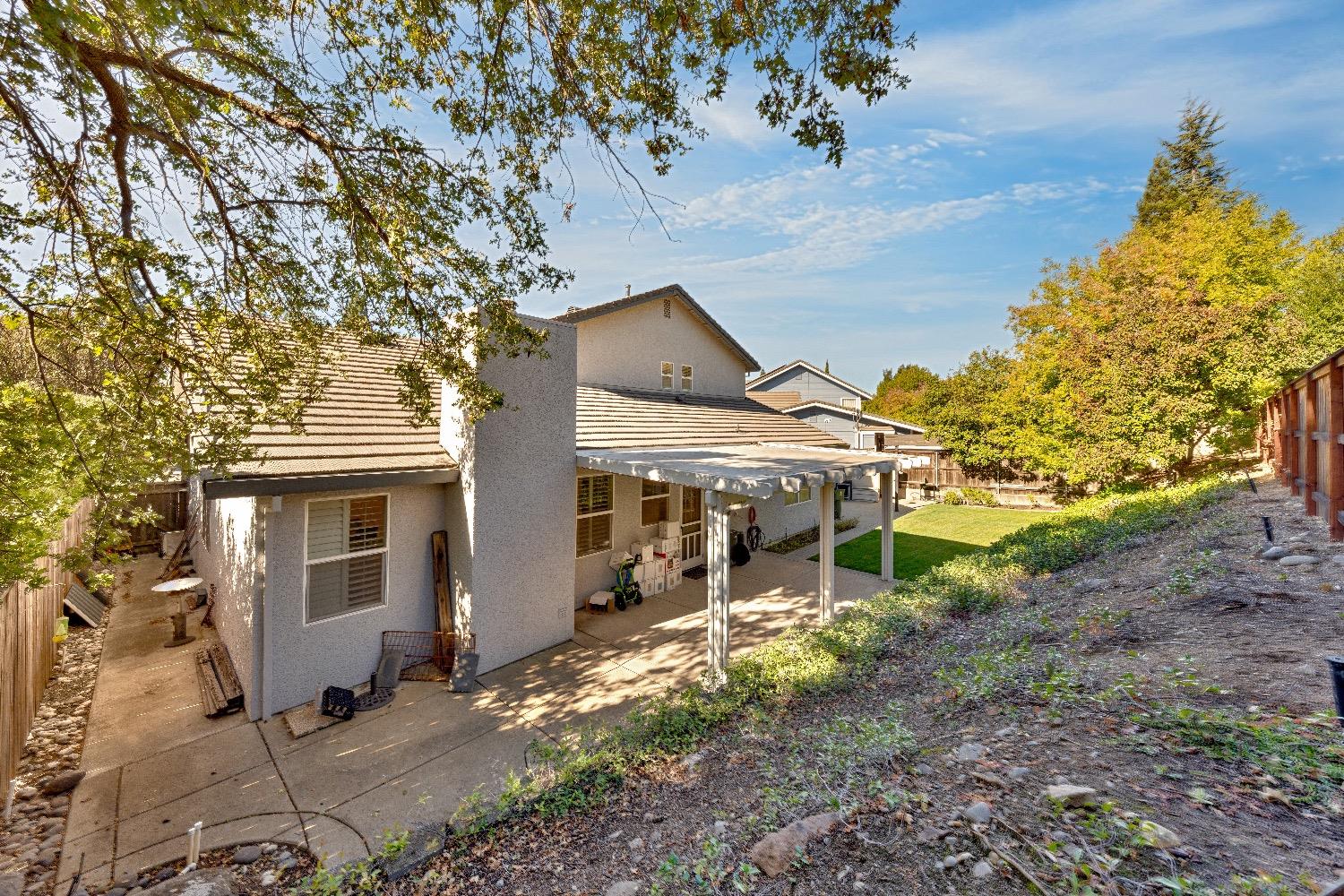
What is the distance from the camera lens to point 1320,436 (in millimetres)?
6320

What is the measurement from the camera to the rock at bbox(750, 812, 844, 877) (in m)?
2.90

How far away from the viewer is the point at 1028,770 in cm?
315

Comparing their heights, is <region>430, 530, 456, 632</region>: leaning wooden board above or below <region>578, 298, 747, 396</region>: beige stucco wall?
below

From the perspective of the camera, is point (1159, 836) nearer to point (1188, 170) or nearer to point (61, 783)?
point (61, 783)

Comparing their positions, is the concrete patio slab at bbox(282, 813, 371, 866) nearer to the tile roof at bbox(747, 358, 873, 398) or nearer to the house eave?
the house eave

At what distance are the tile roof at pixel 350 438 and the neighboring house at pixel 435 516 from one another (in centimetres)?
3

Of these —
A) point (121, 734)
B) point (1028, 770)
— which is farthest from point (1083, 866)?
point (121, 734)

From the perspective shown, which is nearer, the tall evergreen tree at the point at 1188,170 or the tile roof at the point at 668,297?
the tile roof at the point at 668,297

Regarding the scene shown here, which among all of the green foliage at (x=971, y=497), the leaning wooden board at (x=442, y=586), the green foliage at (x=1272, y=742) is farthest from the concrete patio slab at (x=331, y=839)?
the green foliage at (x=971, y=497)

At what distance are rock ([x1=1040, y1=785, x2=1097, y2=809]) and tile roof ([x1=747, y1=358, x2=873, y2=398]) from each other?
95.9 ft

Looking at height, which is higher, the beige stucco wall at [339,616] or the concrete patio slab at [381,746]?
the beige stucco wall at [339,616]

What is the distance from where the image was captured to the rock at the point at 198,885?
354cm

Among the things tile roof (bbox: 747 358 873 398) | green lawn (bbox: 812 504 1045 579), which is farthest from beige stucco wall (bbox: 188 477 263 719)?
tile roof (bbox: 747 358 873 398)

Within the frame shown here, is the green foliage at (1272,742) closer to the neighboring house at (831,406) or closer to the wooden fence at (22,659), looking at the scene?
the wooden fence at (22,659)
